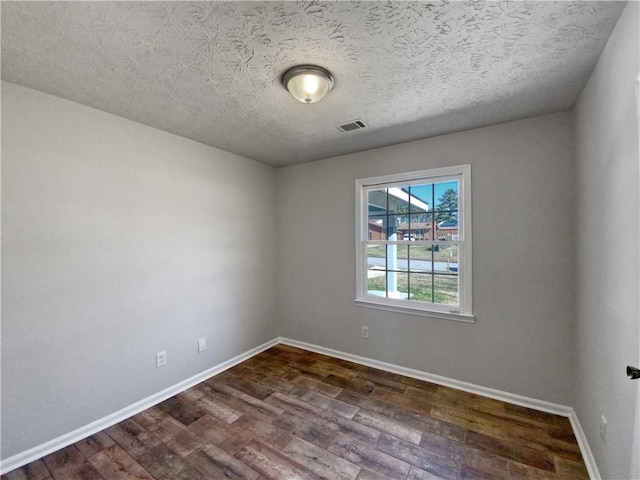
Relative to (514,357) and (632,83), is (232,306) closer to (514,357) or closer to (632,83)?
(514,357)

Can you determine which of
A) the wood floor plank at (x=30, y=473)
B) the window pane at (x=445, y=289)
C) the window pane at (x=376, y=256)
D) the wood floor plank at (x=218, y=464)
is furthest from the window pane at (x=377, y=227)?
the wood floor plank at (x=30, y=473)

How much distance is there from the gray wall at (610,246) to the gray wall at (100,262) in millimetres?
3119

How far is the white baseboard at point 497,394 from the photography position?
5.68 feet

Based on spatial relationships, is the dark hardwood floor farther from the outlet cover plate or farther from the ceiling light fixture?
the ceiling light fixture

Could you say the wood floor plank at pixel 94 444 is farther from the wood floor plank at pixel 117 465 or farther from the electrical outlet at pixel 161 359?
the electrical outlet at pixel 161 359

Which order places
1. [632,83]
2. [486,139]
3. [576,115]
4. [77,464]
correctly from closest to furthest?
[632,83] → [77,464] → [576,115] → [486,139]

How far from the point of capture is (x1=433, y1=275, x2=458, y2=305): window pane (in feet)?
8.70

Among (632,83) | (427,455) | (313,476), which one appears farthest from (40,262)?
(632,83)

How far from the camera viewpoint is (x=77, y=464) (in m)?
1.75

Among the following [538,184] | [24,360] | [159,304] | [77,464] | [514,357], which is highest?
[538,184]

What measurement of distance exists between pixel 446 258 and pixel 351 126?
1596mm

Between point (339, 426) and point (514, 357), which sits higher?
point (514, 357)

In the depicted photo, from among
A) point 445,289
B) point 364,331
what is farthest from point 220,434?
point 445,289

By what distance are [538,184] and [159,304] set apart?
3.50 metres
